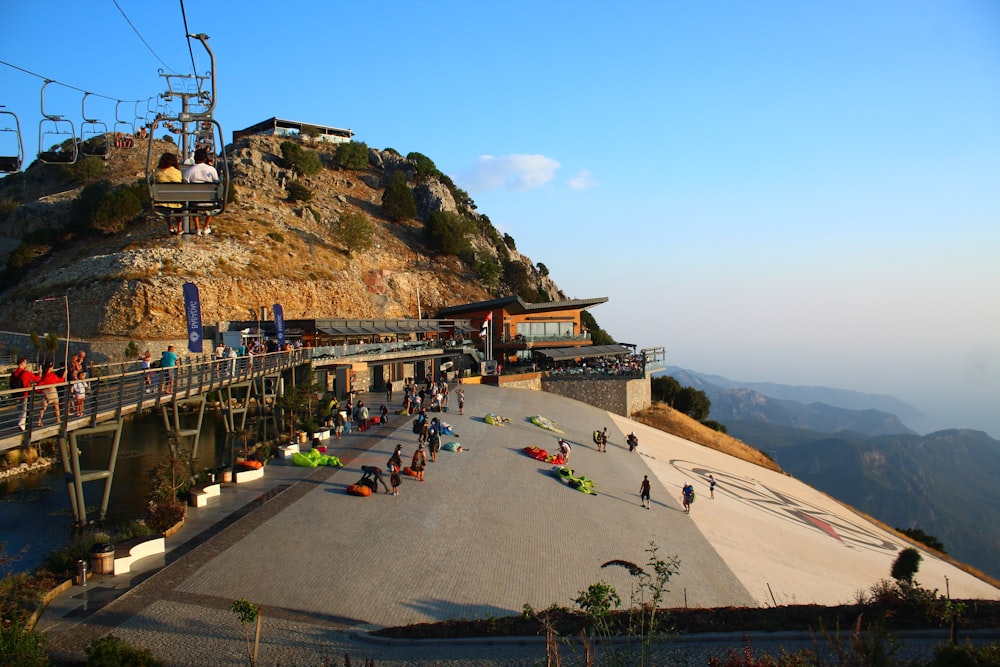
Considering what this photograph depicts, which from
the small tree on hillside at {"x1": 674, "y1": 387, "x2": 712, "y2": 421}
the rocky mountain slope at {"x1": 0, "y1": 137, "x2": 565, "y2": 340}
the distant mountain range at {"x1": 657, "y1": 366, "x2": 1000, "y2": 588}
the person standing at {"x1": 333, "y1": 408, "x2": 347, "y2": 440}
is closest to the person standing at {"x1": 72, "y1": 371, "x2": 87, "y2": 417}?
the person standing at {"x1": 333, "y1": 408, "x2": 347, "y2": 440}

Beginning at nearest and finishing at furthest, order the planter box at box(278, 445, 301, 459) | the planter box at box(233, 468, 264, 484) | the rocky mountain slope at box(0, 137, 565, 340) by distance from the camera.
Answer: the planter box at box(233, 468, 264, 484) < the planter box at box(278, 445, 301, 459) < the rocky mountain slope at box(0, 137, 565, 340)

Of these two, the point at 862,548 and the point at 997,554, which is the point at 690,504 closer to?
the point at 862,548

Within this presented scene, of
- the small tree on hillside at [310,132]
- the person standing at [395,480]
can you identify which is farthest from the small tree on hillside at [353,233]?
the person standing at [395,480]

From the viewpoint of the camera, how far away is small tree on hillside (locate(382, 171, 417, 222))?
8794 cm

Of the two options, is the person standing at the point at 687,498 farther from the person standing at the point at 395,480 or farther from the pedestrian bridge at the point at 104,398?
the pedestrian bridge at the point at 104,398

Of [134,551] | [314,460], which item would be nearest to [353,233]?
[314,460]

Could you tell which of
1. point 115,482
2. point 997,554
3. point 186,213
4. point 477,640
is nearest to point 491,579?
point 477,640

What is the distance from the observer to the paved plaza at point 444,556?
1048cm

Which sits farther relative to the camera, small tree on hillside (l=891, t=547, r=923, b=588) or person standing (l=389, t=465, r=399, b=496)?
person standing (l=389, t=465, r=399, b=496)

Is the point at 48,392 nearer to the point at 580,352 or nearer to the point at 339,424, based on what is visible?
the point at 339,424

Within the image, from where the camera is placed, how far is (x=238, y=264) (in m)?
54.1

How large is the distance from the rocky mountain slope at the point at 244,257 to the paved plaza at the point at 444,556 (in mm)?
17378

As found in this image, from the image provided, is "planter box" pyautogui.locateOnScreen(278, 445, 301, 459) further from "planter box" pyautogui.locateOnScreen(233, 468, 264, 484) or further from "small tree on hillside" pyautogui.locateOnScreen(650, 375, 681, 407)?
"small tree on hillside" pyautogui.locateOnScreen(650, 375, 681, 407)

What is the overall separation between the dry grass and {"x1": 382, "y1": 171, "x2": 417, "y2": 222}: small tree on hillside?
168 ft
